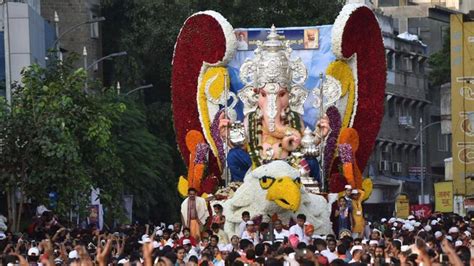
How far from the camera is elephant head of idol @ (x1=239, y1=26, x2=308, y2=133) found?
41.7 meters

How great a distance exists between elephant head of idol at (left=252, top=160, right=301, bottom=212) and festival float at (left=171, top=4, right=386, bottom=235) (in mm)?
640

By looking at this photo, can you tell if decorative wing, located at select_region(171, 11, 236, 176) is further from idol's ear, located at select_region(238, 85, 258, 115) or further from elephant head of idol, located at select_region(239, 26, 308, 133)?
elephant head of idol, located at select_region(239, 26, 308, 133)

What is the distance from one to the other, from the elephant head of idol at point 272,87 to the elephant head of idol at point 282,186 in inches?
140

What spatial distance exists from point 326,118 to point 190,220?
14.7 feet

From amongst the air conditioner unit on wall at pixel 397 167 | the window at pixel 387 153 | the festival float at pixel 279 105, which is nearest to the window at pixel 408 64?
the window at pixel 387 153

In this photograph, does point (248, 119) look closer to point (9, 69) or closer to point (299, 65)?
point (299, 65)

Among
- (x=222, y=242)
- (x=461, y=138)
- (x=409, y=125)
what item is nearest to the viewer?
(x=222, y=242)

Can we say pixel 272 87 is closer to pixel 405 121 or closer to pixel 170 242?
pixel 170 242

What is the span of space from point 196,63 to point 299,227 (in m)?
9.51

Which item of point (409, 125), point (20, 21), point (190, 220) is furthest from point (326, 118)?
point (409, 125)

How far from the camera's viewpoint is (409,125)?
87.9 meters

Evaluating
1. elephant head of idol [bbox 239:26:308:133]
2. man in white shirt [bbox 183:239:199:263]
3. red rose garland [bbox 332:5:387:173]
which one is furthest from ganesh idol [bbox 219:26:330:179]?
man in white shirt [bbox 183:239:199:263]

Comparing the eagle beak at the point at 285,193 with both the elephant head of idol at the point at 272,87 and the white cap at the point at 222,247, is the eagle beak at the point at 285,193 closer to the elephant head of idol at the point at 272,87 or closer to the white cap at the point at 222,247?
the white cap at the point at 222,247

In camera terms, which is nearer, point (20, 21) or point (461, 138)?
point (20, 21)
